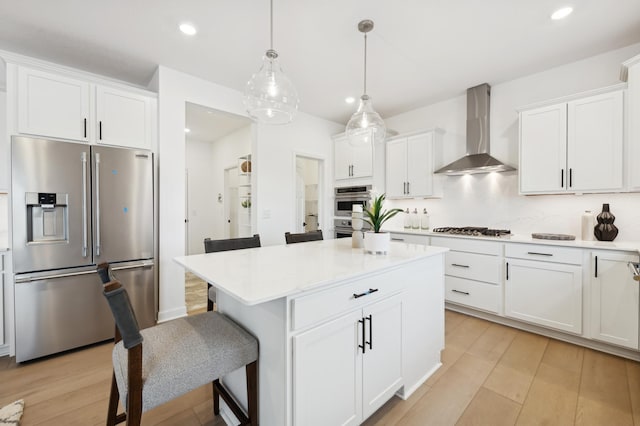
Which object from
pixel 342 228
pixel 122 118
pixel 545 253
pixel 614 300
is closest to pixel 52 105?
pixel 122 118

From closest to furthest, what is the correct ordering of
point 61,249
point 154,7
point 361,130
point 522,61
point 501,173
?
point 154,7, point 61,249, point 361,130, point 522,61, point 501,173

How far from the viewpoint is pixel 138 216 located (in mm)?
2641

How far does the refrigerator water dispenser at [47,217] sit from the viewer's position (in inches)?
85.3

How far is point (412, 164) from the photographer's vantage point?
154 inches

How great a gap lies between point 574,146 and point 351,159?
274 cm

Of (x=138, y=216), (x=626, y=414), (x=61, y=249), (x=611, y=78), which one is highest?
(x=611, y=78)

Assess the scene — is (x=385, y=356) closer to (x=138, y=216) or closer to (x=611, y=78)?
(x=138, y=216)

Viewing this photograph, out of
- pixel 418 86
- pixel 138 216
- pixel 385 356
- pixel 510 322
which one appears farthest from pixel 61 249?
pixel 510 322

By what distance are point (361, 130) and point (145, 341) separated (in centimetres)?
225

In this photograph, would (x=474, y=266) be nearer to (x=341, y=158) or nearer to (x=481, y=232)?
(x=481, y=232)

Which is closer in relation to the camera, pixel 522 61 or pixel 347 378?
pixel 347 378

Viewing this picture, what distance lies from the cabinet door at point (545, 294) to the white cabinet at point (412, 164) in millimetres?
1475

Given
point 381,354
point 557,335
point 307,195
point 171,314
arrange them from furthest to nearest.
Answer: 1. point 307,195
2. point 171,314
3. point 557,335
4. point 381,354

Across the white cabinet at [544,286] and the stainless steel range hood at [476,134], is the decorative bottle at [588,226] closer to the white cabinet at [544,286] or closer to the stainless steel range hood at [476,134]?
the white cabinet at [544,286]
